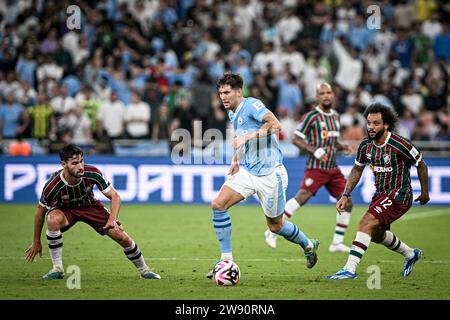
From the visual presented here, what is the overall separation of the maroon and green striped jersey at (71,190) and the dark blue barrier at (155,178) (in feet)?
30.7

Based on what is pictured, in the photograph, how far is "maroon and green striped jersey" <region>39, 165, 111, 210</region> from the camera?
34.0 ft

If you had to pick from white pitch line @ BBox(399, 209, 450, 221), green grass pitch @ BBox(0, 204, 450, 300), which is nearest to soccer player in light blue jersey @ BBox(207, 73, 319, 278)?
green grass pitch @ BBox(0, 204, 450, 300)

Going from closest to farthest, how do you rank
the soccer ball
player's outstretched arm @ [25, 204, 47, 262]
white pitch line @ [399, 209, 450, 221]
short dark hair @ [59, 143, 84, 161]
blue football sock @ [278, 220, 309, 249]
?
the soccer ball < player's outstretched arm @ [25, 204, 47, 262] < short dark hair @ [59, 143, 84, 161] < blue football sock @ [278, 220, 309, 249] < white pitch line @ [399, 209, 450, 221]

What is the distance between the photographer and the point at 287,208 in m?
13.9

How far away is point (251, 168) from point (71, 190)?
2.15 m

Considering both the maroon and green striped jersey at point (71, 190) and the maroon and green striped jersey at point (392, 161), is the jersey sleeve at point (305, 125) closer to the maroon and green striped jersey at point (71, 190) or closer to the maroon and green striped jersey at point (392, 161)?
the maroon and green striped jersey at point (392, 161)

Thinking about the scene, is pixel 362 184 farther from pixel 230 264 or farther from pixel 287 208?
pixel 230 264

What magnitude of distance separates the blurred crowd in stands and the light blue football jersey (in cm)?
1057

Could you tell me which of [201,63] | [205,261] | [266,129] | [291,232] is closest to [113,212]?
[266,129]

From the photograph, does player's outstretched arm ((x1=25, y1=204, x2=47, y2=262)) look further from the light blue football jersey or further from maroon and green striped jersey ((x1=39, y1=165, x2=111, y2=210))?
the light blue football jersey

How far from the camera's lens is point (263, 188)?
415 inches

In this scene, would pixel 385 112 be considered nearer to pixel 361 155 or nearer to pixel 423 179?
pixel 361 155

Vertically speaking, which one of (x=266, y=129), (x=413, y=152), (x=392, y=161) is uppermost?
(x=266, y=129)
